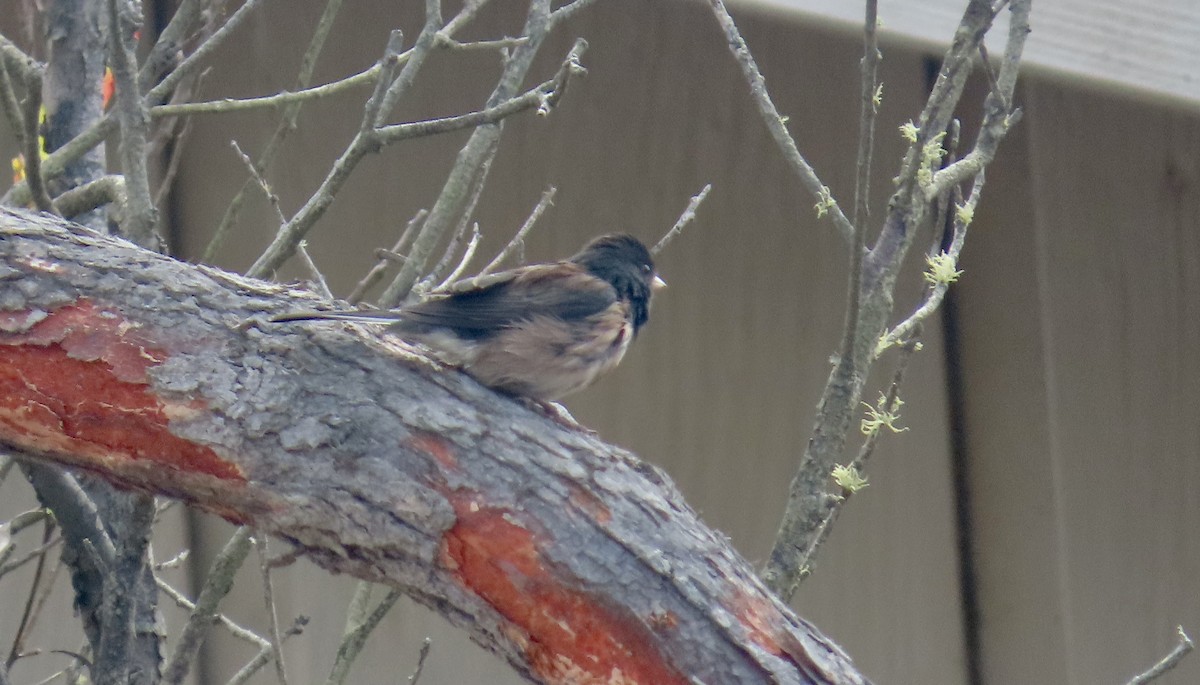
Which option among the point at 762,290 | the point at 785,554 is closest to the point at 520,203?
the point at 762,290

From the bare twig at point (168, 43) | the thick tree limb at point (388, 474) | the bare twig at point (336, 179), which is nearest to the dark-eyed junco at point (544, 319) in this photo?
the bare twig at point (336, 179)

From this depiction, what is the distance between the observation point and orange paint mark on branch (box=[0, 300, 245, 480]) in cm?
178

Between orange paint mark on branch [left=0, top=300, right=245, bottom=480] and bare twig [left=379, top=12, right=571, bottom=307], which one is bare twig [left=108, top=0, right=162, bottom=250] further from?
orange paint mark on branch [left=0, top=300, right=245, bottom=480]

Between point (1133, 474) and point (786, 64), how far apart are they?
2.08 m

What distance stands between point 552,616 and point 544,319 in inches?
42.9

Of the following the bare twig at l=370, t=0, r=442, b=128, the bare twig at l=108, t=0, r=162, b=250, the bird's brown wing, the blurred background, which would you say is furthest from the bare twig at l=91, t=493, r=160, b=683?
the blurred background

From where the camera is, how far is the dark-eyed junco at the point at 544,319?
8.04 ft

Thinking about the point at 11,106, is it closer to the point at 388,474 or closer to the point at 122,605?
the point at 122,605

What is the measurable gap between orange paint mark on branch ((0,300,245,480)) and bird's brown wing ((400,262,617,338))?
64cm

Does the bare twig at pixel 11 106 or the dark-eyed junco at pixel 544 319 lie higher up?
the dark-eyed junco at pixel 544 319

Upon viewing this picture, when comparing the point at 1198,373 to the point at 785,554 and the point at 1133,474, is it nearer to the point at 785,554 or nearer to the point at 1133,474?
the point at 1133,474

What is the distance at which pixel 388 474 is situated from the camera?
5.79 feet

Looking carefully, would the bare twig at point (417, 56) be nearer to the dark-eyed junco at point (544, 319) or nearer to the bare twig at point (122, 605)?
the dark-eyed junco at point (544, 319)

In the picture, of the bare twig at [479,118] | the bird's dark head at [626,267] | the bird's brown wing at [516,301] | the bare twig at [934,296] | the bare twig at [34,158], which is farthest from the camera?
the bird's dark head at [626,267]
